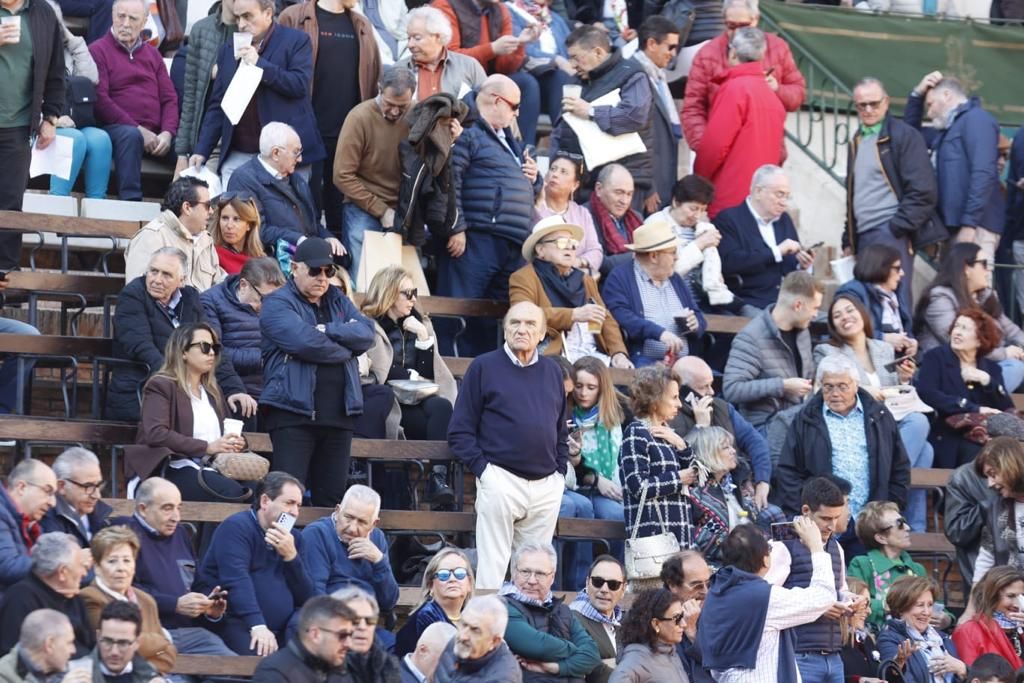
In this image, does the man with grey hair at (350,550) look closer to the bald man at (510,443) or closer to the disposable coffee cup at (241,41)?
the bald man at (510,443)

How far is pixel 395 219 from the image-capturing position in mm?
14617

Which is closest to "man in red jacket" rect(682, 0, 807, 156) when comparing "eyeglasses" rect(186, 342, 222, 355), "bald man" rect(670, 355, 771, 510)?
"bald man" rect(670, 355, 771, 510)

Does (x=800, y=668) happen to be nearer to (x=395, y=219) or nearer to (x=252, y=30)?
(x=395, y=219)

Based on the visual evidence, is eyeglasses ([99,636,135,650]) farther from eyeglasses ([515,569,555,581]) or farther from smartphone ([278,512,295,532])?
eyeglasses ([515,569,555,581])

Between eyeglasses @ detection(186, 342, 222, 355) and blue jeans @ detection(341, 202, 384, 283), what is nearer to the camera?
eyeglasses @ detection(186, 342, 222, 355)

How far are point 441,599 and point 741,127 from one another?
613 centimetres

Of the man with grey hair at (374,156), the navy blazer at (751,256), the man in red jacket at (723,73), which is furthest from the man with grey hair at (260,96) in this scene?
the man in red jacket at (723,73)

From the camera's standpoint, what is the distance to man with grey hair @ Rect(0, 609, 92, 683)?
31.2 ft

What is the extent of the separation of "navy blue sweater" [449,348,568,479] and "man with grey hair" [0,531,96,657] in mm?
2957

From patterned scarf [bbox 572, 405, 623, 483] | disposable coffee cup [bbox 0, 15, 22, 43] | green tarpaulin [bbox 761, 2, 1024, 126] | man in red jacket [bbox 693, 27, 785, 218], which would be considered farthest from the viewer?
green tarpaulin [bbox 761, 2, 1024, 126]

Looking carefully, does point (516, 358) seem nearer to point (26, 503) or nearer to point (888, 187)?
point (26, 503)

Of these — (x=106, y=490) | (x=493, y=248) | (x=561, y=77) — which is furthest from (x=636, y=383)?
(x=561, y=77)

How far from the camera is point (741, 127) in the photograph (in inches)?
659

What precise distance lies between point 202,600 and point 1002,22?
1064cm
